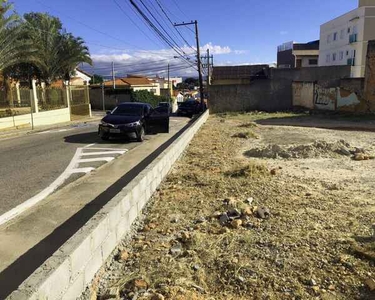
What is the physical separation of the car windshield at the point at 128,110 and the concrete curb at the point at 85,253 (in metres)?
9.19

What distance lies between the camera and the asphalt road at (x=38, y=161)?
736cm

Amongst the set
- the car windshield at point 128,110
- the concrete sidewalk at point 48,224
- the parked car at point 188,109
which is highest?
the car windshield at point 128,110

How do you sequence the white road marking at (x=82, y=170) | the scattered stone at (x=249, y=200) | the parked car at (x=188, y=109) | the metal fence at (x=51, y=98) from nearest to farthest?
1. the scattered stone at (x=249, y=200)
2. the white road marking at (x=82, y=170)
3. the metal fence at (x=51, y=98)
4. the parked car at (x=188, y=109)

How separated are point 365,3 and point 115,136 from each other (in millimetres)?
53501

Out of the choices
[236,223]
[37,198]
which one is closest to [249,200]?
[236,223]

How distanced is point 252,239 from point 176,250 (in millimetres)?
995

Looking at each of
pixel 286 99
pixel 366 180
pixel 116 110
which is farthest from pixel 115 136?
pixel 286 99

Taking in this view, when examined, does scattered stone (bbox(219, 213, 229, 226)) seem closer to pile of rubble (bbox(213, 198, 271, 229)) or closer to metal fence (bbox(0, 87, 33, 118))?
pile of rubble (bbox(213, 198, 271, 229))

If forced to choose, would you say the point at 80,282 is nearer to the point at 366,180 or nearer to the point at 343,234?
the point at 343,234

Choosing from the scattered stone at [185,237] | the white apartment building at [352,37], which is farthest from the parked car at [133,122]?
the white apartment building at [352,37]

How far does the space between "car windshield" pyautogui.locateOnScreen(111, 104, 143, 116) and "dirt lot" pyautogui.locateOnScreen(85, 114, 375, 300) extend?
6.78 metres

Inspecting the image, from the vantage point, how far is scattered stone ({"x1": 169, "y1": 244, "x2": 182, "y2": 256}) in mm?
4521

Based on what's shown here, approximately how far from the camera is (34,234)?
513cm

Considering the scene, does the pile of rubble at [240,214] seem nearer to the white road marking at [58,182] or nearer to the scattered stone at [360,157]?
the white road marking at [58,182]
